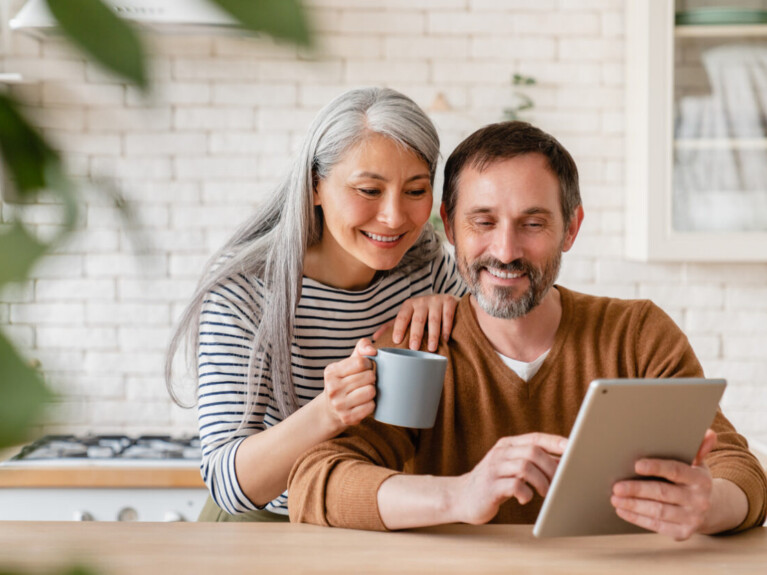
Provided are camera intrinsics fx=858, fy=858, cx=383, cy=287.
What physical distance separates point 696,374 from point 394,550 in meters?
0.69

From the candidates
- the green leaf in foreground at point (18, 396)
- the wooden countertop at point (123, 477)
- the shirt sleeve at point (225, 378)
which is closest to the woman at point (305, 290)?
the shirt sleeve at point (225, 378)

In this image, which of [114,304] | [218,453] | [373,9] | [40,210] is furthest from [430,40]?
[40,210]

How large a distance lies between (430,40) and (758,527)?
2.16 meters

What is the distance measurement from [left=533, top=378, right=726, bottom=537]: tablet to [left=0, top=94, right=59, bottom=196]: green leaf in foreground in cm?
80

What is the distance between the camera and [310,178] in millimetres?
1551

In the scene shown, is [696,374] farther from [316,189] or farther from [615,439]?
[316,189]

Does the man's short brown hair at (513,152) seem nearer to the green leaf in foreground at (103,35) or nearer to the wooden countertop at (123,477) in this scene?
the wooden countertop at (123,477)

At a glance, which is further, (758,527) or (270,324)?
(270,324)

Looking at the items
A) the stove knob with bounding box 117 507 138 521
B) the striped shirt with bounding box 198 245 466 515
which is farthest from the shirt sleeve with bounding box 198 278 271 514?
→ the stove knob with bounding box 117 507 138 521

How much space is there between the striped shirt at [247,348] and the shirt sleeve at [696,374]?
49 centimetres

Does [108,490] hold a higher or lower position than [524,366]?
lower

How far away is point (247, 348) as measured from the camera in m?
1.50

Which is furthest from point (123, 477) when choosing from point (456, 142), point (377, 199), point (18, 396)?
point (18, 396)

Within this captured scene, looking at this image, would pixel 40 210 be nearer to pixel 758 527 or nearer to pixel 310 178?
pixel 758 527
